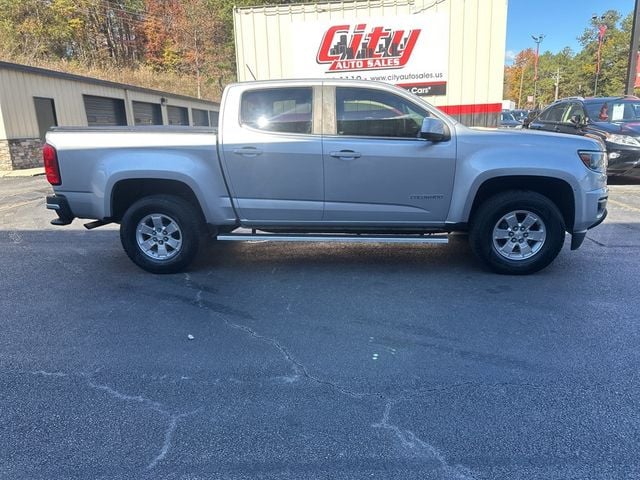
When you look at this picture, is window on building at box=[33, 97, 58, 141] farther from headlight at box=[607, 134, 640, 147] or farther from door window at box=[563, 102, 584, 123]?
headlight at box=[607, 134, 640, 147]

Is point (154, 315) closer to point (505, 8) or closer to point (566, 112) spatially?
point (505, 8)

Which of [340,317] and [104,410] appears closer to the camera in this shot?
[104,410]

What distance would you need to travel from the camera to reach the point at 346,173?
481 centimetres

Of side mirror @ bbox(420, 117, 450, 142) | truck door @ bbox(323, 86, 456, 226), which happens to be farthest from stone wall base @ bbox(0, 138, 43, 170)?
side mirror @ bbox(420, 117, 450, 142)

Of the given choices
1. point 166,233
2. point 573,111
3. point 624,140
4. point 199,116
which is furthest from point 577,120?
point 199,116

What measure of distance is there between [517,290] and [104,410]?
3671 mm

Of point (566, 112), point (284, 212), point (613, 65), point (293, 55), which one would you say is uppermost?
point (613, 65)

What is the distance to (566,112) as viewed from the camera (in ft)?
37.6

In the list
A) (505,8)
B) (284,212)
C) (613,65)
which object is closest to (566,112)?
(505,8)

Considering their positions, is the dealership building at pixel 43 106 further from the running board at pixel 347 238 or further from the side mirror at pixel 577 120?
the side mirror at pixel 577 120

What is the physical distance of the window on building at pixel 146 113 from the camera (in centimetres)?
2319

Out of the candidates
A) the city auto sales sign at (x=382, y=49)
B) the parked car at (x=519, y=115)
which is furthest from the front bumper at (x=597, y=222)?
the parked car at (x=519, y=115)

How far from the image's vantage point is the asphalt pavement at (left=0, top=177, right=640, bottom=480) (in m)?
2.39

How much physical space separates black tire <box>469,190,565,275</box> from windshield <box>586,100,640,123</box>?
724cm
